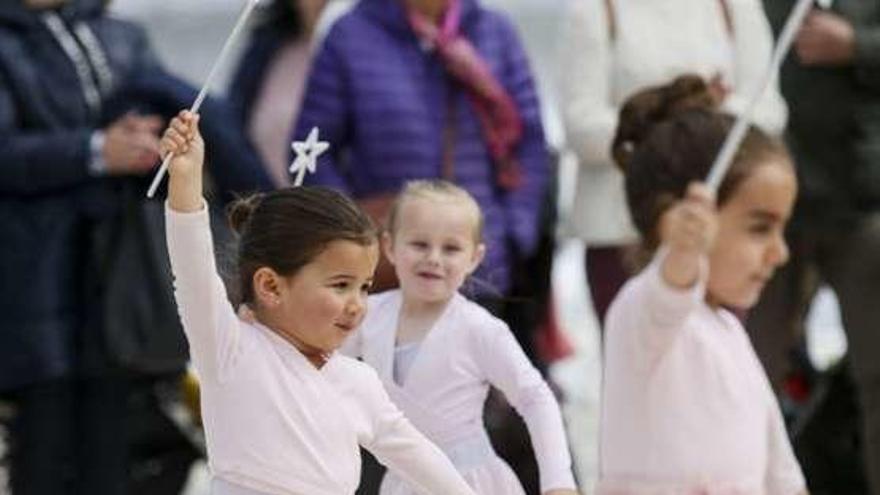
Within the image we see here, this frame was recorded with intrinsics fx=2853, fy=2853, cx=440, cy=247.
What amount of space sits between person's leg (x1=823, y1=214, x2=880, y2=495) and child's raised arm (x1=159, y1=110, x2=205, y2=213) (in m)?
3.20

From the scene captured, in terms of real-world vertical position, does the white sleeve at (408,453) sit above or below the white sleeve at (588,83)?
below

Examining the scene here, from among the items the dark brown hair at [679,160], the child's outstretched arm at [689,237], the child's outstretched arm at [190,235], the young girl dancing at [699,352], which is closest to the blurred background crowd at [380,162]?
the dark brown hair at [679,160]

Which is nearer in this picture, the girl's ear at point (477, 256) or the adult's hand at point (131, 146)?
the girl's ear at point (477, 256)

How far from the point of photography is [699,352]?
533cm

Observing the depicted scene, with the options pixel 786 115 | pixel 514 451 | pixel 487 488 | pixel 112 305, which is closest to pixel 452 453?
pixel 487 488

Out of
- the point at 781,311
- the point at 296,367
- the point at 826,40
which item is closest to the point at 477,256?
the point at 296,367

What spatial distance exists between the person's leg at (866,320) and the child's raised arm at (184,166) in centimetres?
320

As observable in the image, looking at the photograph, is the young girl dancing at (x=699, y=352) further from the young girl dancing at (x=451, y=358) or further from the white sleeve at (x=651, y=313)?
the young girl dancing at (x=451, y=358)

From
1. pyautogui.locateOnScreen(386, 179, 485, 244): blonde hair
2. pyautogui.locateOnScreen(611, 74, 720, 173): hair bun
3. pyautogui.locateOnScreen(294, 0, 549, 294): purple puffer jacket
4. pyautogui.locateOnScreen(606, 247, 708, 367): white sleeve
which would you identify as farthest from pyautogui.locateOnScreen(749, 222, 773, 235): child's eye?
pyautogui.locateOnScreen(294, 0, 549, 294): purple puffer jacket

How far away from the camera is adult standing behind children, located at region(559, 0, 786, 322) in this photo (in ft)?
23.2

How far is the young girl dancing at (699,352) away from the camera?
529cm

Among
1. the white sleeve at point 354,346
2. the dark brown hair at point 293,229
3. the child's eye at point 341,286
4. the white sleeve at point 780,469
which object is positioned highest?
the dark brown hair at point 293,229

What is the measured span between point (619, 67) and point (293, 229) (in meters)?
2.68

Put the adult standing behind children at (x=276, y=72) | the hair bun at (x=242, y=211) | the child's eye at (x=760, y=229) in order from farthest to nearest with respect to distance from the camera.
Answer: the adult standing behind children at (x=276, y=72) < the child's eye at (x=760, y=229) < the hair bun at (x=242, y=211)
